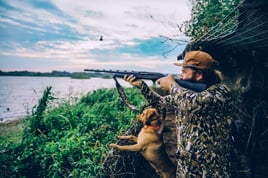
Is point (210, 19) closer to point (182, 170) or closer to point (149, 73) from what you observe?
point (149, 73)

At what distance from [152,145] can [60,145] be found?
112 inches

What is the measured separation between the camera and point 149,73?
4.21 m

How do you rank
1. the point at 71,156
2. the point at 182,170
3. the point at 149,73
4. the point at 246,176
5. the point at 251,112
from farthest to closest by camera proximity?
1. the point at 71,156
2. the point at 251,112
3. the point at 246,176
4. the point at 149,73
5. the point at 182,170

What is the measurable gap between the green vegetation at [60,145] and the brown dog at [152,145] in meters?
1.09

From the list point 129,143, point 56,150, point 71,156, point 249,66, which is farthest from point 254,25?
point 56,150

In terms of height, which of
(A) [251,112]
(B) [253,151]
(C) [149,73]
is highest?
(C) [149,73]

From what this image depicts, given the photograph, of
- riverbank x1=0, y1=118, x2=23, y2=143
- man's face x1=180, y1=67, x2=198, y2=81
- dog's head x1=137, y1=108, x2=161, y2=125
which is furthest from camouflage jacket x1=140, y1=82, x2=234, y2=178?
riverbank x1=0, y1=118, x2=23, y2=143

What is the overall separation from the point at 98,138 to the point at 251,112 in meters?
3.27

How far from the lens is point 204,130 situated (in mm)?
3381

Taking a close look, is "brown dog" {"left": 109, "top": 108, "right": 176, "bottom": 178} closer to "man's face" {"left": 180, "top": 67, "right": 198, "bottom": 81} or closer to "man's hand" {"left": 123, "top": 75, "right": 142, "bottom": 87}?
"man's hand" {"left": 123, "top": 75, "right": 142, "bottom": 87}

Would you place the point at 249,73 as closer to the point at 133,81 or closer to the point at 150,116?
the point at 150,116

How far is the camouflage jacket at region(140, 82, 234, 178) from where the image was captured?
3332mm

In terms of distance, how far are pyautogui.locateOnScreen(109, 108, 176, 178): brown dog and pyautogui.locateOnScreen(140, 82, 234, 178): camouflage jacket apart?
961 millimetres

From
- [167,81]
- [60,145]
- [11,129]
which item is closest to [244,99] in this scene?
[167,81]
